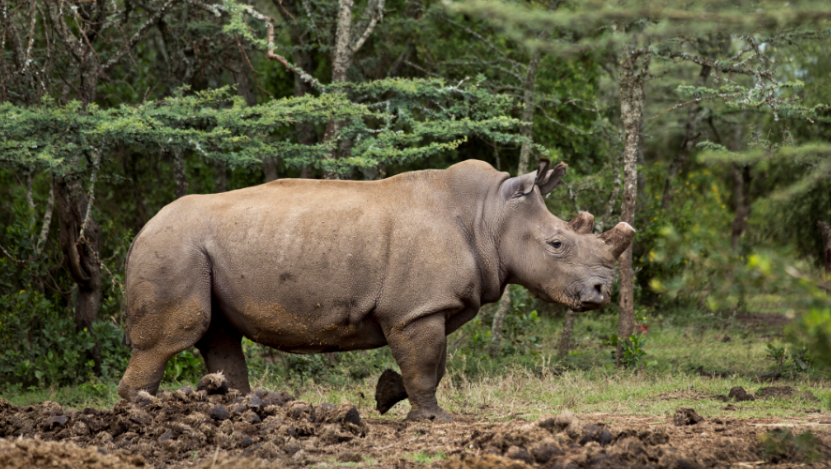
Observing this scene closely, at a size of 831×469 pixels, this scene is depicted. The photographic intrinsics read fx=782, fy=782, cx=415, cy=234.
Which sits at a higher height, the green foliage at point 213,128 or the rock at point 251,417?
the green foliage at point 213,128

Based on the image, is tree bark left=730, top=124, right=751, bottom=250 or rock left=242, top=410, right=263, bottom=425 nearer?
→ rock left=242, top=410, right=263, bottom=425

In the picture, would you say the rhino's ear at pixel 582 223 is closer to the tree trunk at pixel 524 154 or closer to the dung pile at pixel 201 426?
the dung pile at pixel 201 426

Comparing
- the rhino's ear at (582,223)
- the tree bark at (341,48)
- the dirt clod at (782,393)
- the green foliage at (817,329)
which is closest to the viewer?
the green foliage at (817,329)

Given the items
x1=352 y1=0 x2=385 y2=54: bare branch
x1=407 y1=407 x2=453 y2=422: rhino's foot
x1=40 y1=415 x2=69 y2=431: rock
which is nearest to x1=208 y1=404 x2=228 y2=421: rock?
x1=40 y1=415 x2=69 y2=431: rock

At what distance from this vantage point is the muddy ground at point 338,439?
4137mm

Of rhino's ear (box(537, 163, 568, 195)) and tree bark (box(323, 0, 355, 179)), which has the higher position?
tree bark (box(323, 0, 355, 179))

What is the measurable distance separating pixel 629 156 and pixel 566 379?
2.78m

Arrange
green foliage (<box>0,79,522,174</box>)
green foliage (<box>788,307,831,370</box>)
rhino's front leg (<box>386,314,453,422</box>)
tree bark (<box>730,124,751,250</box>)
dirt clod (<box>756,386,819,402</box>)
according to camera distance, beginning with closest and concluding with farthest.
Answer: green foliage (<box>788,307,831,370</box>)
rhino's front leg (<box>386,314,453,422</box>)
dirt clod (<box>756,386,819,402</box>)
green foliage (<box>0,79,522,174</box>)
tree bark (<box>730,124,751,250</box>)

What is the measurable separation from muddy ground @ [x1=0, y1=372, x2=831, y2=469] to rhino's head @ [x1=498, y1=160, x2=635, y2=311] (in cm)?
101

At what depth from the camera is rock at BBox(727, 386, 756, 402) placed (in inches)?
284

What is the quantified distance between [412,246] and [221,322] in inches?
69.3

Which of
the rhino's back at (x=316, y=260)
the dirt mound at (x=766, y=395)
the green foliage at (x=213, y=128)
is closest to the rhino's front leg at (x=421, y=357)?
the rhino's back at (x=316, y=260)

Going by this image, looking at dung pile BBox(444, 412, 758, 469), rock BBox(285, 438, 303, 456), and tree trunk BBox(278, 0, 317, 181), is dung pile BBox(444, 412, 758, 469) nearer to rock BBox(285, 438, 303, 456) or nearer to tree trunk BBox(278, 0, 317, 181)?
rock BBox(285, 438, 303, 456)

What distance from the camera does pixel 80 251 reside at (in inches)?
361
